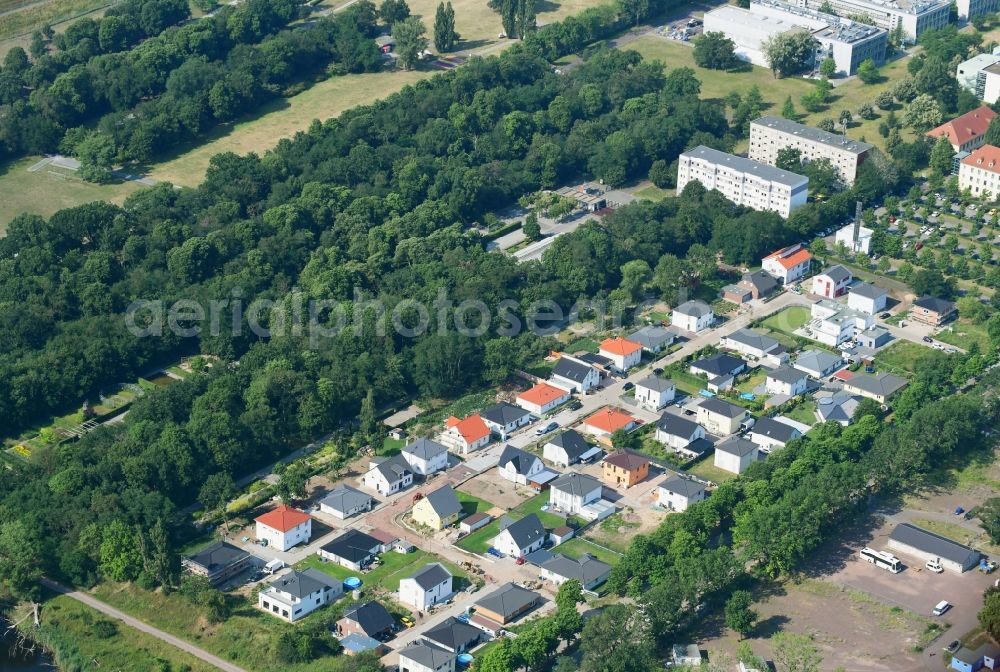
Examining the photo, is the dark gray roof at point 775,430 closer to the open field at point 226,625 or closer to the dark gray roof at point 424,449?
the dark gray roof at point 424,449

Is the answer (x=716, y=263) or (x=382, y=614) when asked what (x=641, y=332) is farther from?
(x=382, y=614)

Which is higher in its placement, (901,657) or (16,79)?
(16,79)

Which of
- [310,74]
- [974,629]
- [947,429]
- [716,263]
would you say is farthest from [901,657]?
[310,74]

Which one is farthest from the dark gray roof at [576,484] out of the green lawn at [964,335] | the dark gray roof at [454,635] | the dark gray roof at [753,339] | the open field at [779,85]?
the open field at [779,85]

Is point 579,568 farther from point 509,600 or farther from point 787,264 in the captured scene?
point 787,264

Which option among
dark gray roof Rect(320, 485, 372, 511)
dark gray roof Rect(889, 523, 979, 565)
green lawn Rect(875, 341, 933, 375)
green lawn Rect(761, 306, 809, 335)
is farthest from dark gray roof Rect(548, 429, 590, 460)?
green lawn Rect(875, 341, 933, 375)

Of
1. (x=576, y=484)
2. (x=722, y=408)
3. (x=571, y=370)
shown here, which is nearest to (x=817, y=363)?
(x=722, y=408)
